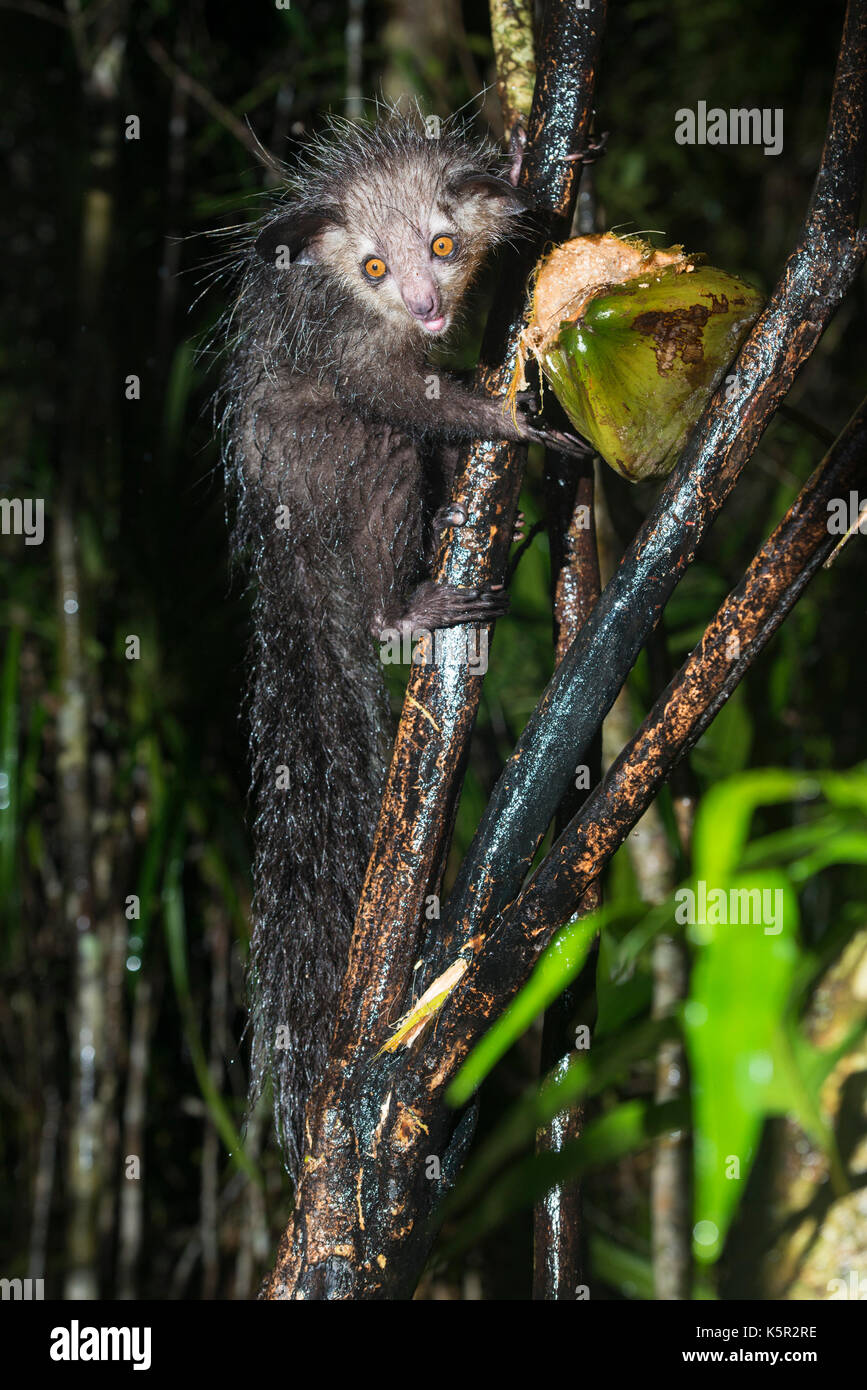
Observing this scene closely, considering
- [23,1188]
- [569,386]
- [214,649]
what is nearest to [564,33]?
[569,386]

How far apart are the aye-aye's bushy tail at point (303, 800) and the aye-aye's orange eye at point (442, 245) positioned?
1.67 ft

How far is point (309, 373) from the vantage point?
73.8 inches

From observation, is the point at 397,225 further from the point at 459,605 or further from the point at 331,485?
the point at 459,605

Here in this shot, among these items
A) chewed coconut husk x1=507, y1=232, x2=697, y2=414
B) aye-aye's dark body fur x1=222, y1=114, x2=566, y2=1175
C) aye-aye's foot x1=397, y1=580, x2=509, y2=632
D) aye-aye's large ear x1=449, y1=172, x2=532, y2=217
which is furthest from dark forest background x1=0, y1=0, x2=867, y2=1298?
chewed coconut husk x1=507, y1=232, x2=697, y2=414

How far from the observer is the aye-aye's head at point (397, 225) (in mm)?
1780

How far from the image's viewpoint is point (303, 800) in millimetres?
1655

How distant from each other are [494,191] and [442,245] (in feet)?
0.63

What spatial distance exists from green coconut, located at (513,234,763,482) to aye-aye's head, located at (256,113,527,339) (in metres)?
0.68

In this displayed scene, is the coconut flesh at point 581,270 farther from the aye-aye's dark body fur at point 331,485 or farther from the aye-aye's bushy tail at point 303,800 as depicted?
the aye-aye's bushy tail at point 303,800

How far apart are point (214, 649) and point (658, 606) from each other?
1584mm

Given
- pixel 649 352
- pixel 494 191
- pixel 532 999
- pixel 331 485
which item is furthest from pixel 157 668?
pixel 532 999

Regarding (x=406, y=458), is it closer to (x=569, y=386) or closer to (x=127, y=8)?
(x=569, y=386)

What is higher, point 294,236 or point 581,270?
point 294,236

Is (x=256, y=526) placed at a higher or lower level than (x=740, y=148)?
lower
